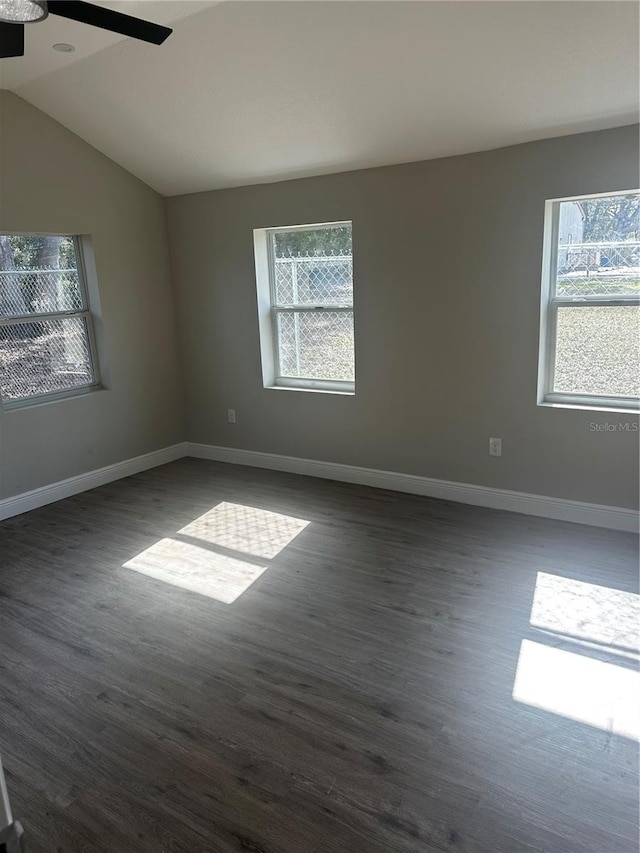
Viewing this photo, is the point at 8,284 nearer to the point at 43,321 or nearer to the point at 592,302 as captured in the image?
the point at 43,321

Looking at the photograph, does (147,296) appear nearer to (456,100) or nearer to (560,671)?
(456,100)

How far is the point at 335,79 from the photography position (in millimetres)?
3002

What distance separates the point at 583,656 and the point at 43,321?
Answer: 3878 millimetres

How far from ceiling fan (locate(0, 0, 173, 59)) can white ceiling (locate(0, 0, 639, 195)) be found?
0.84m

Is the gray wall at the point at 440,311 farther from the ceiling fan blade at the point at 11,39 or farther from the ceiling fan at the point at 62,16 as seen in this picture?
the ceiling fan blade at the point at 11,39

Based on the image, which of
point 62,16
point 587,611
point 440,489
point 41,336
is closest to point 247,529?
point 440,489

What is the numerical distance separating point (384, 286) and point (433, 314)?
1.30ft

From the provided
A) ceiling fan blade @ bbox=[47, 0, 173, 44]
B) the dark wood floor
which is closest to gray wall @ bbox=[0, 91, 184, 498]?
the dark wood floor

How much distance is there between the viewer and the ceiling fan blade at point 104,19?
1747mm

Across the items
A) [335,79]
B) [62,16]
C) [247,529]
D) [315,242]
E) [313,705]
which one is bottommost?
[313,705]

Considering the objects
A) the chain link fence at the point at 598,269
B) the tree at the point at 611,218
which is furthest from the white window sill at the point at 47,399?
the tree at the point at 611,218

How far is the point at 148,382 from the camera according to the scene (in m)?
4.86

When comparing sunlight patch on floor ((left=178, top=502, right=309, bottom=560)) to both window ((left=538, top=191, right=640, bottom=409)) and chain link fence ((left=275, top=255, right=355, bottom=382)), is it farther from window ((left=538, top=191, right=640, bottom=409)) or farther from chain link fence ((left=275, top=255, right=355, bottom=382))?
window ((left=538, top=191, right=640, bottom=409))

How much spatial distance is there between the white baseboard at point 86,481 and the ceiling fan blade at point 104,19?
3.06 metres
